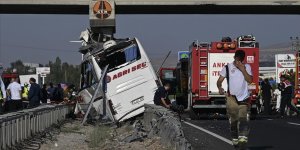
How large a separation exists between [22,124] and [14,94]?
31.1ft

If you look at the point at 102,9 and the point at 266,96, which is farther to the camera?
the point at 102,9

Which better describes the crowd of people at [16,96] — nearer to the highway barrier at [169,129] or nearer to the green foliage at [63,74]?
the highway barrier at [169,129]

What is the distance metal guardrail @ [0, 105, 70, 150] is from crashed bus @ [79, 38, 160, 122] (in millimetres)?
2094

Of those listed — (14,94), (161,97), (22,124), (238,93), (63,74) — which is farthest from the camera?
(63,74)

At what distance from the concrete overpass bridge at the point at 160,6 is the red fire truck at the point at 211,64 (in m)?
10.1

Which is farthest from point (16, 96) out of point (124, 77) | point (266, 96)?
point (266, 96)

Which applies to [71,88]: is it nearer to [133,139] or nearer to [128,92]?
[128,92]

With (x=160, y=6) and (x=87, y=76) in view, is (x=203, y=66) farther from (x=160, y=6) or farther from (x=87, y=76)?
(x=160, y=6)

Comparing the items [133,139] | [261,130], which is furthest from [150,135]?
[261,130]

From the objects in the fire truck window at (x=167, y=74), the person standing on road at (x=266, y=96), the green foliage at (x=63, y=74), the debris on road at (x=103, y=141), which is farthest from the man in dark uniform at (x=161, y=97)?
the green foliage at (x=63, y=74)

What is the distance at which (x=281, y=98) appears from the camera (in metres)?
31.5

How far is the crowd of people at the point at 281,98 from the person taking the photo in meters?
31.3

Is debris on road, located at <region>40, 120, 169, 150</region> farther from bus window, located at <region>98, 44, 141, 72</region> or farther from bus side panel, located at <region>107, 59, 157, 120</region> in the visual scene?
bus window, located at <region>98, 44, 141, 72</region>

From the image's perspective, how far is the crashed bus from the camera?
24.4 metres
